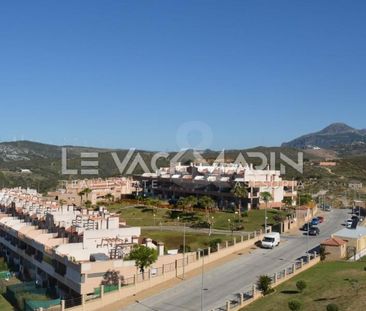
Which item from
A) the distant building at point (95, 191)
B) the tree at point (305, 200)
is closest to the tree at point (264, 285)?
the tree at point (305, 200)

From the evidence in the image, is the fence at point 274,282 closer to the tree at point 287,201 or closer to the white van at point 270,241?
the white van at point 270,241

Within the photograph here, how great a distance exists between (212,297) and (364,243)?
76.7 feet

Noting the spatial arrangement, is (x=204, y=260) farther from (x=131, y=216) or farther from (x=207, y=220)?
(x=131, y=216)

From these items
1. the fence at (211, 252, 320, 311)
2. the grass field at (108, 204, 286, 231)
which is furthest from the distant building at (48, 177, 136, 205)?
the fence at (211, 252, 320, 311)

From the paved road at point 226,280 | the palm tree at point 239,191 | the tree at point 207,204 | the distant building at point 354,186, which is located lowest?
the paved road at point 226,280

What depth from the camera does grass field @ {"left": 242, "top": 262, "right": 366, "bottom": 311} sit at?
121 ft

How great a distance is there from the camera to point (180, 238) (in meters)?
66.8

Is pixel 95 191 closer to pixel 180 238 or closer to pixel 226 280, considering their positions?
pixel 180 238

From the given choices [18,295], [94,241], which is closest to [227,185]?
[94,241]

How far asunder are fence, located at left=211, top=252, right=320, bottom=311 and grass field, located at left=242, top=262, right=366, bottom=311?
52 centimetres

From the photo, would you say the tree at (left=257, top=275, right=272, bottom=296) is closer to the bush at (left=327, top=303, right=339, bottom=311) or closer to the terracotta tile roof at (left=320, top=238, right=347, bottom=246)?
the bush at (left=327, top=303, right=339, bottom=311)

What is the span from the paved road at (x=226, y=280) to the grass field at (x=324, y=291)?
10.4 feet

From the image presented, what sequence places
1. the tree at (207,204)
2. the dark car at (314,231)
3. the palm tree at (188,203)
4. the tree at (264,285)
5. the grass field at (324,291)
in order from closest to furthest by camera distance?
the grass field at (324,291)
the tree at (264,285)
the dark car at (314,231)
the tree at (207,204)
the palm tree at (188,203)

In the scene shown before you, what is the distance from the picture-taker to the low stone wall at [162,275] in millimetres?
40019
